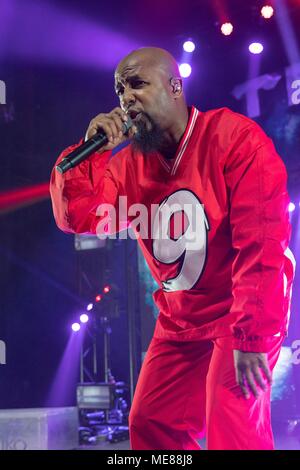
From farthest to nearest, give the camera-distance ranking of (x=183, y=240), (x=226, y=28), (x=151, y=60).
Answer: (x=226, y=28)
(x=151, y=60)
(x=183, y=240)

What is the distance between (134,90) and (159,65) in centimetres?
18

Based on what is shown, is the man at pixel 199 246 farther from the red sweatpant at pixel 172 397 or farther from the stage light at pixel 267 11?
the stage light at pixel 267 11

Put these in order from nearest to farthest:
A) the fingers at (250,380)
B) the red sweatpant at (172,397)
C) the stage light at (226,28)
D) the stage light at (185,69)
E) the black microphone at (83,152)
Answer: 1. the fingers at (250,380)
2. the black microphone at (83,152)
3. the red sweatpant at (172,397)
4. the stage light at (226,28)
5. the stage light at (185,69)

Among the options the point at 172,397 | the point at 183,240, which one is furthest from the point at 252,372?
the point at 183,240

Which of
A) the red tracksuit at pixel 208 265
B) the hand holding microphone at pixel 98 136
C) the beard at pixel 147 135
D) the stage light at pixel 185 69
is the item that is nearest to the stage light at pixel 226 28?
the stage light at pixel 185 69

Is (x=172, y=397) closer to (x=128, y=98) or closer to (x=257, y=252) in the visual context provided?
(x=257, y=252)

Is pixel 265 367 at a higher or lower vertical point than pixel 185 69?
lower

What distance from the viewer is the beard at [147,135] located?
2.20 m

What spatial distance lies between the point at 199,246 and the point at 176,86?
2.43 feet

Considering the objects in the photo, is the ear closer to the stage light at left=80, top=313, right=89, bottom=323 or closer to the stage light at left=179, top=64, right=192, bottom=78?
the stage light at left=179, top=64, right=192, bottom=78

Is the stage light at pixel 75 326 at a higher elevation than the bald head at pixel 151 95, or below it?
below

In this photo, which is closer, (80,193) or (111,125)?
(111,125)

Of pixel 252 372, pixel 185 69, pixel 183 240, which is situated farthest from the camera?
pixel 185 69

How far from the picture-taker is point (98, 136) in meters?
2.02
